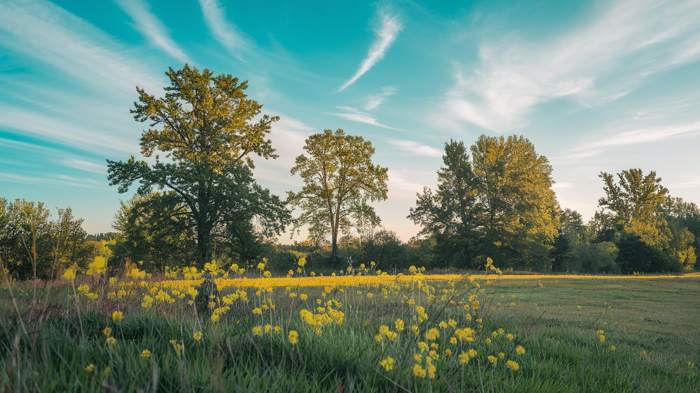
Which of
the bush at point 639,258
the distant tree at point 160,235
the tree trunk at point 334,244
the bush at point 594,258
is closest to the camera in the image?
the distant tree at point 160,235

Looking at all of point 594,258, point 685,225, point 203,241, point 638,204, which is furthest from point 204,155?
point 685,225

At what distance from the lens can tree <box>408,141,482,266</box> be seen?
42594 mm

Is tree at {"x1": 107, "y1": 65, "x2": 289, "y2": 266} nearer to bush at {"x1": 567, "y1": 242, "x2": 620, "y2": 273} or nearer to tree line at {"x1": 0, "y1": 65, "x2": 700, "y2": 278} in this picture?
tree line at {"x1": 0, "y1": 65, "x2": 700, "y2": 278}

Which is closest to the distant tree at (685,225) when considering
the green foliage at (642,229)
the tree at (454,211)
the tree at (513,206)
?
the green foliage at (642,229)

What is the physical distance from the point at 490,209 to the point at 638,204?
3122 cm

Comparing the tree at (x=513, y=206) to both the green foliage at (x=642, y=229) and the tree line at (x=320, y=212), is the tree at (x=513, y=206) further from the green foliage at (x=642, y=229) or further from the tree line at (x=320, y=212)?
the green foliage at (x=642, y=229)

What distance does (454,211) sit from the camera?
43938 millimetres

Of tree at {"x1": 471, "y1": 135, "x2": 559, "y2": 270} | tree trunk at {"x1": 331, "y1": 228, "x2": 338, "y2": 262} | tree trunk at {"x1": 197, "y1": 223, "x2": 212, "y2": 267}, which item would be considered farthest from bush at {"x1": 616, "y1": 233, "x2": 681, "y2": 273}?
tree trunk at {"x1": 197, "y1": 223, "x2": 212, "y2": 267}

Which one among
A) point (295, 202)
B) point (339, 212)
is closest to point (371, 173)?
point (339, 212)

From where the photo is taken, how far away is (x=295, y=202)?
38938 mm

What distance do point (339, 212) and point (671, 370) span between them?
3490cm

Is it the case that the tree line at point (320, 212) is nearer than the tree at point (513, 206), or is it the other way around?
the tree line at point (320, 212)

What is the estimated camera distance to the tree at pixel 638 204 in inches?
2056

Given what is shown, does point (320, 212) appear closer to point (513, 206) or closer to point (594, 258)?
point (513, 206)
